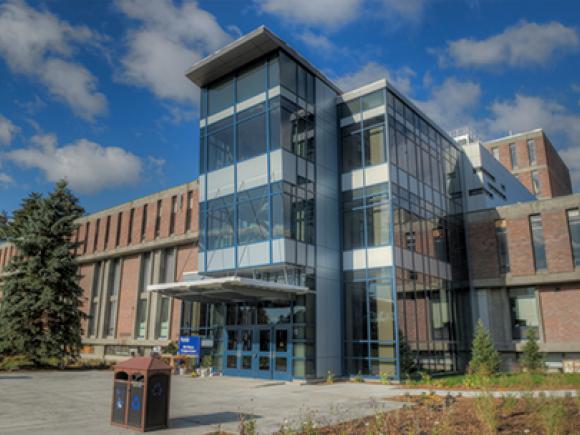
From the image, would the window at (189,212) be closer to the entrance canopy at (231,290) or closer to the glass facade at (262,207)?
the glass facade at (262,207)

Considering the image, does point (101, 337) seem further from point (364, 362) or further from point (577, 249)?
point (577, 249)

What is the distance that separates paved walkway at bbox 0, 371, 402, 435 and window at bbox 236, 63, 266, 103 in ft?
42.3

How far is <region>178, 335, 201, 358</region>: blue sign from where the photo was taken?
2348 cm

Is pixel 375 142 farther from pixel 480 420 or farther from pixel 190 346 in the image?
pixel 480 420

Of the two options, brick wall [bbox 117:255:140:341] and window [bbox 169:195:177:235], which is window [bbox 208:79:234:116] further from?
brick wall [bbox 117:255:140:341]

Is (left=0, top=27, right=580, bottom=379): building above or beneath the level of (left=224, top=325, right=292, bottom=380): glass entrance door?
above

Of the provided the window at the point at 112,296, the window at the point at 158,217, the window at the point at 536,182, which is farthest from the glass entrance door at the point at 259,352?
the window at the point at 536,182

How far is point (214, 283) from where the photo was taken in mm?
18281

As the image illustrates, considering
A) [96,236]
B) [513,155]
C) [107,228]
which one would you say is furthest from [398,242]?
[513,155]

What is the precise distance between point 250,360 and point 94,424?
39.6 ft

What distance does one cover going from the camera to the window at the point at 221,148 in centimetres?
2328

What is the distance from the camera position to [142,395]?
935 cm

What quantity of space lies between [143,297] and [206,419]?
1083 inches

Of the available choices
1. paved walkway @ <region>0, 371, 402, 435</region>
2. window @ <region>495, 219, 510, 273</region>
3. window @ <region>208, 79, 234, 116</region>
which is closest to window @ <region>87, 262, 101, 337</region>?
paved walkway @ <region>0, 371, 402, 435</region>
